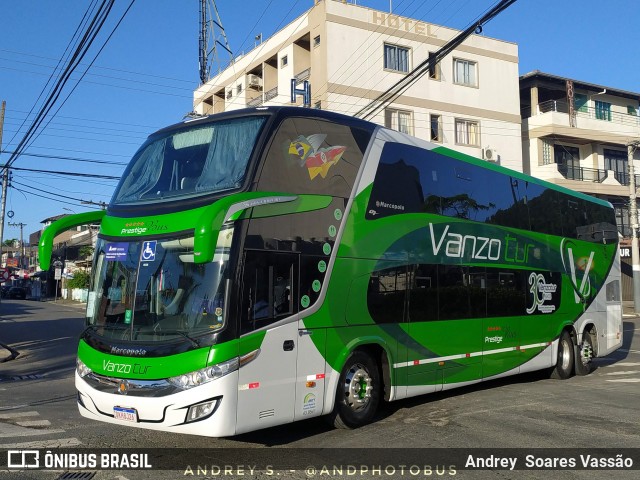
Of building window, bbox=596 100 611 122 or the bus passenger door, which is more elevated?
building window, bbox=596 100 611 122

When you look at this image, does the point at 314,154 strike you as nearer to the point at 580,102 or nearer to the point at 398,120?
the point at 398,120

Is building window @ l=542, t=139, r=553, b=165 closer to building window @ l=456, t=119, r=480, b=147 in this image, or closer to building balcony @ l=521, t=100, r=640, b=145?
building balcony @ l=521, t=100, r=640, b=145

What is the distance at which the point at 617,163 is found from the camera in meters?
41.8

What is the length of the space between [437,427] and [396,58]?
2670 cm

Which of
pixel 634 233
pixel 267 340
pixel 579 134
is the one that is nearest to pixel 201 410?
pixel 267 340

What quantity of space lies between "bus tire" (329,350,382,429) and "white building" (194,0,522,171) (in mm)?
22257

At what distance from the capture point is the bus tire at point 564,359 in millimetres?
13875

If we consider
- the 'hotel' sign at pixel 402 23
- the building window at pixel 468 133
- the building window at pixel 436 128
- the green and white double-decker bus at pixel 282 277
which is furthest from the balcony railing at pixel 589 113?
the green and white double-decker bus at pixel 282 277

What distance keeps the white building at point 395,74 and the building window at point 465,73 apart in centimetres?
6

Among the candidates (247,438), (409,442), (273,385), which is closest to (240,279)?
(273,385)

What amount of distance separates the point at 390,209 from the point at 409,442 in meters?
3.34

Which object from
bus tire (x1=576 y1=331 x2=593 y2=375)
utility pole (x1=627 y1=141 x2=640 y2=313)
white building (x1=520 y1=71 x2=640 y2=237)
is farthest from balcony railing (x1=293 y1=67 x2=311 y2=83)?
bus tire (x1=576 y1=331 x2=593 y2=375)

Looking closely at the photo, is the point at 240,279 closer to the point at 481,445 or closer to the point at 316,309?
the point at 316,309

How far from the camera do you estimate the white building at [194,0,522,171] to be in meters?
30.6
